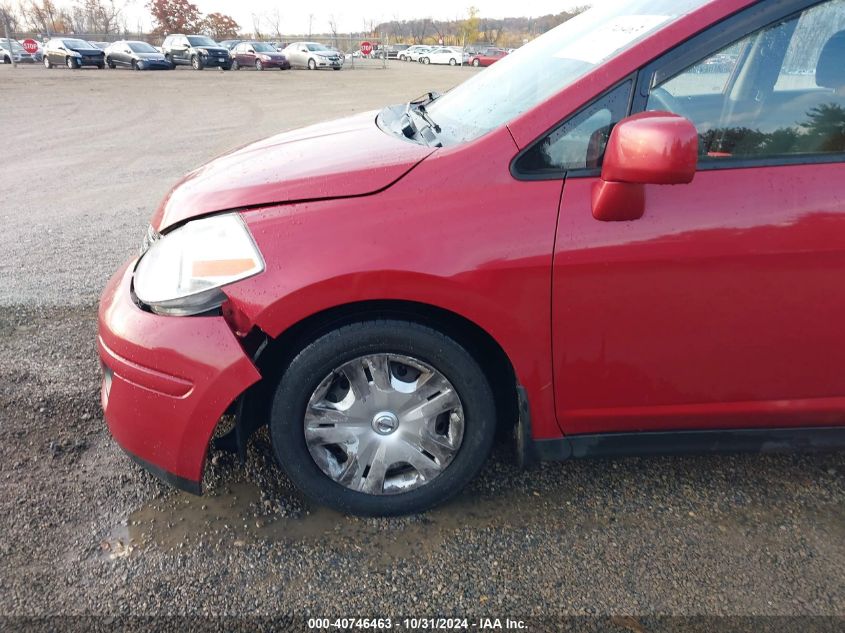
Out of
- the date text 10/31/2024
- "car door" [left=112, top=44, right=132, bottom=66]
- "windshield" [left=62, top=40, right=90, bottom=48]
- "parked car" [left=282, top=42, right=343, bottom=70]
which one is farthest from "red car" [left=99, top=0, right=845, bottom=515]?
"windshield" [left=62, top=40, right=90, bottom=48]

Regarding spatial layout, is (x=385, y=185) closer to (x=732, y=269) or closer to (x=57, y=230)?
(x=732, y=269)

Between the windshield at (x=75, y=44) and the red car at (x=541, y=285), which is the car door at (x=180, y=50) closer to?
the windshield at (x=75, y=44)

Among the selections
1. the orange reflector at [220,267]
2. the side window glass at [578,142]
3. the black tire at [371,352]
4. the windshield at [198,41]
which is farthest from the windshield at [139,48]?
the side window glass at [578,142]

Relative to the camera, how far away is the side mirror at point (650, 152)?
1684 millimetres

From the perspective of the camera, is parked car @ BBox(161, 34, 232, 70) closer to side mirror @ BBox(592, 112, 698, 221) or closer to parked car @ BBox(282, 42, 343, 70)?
parked car @ BBox(282, 42, 343, 70)

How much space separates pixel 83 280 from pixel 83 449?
83.0 inches

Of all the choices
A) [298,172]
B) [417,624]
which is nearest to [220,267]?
[298,172]

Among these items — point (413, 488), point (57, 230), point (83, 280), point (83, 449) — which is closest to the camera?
point (413, 488)

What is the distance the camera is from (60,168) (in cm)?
808

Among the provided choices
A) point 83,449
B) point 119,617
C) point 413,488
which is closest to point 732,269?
point 413,488

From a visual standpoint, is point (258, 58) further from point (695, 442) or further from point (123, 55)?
point (695, 442)

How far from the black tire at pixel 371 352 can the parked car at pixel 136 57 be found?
Answer: 1227 inches

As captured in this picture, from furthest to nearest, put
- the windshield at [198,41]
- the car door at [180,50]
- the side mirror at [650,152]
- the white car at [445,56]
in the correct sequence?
the white car at [445,56] → the car door at [180,50] → the windshield at [198,41] → the side mirror at [650,152]

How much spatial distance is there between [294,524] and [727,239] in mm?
1735
